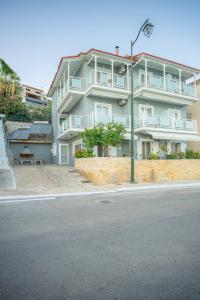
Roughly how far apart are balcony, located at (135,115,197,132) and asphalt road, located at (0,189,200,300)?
12.7 m

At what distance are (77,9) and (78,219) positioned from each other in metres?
19.0

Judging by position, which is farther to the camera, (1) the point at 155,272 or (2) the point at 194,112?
(2) the point at 194,112

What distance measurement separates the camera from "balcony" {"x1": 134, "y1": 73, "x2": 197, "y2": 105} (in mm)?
17703

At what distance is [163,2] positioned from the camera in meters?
14.1

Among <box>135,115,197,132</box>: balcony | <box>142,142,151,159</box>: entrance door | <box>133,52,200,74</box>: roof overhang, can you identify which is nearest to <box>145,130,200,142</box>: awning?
<box>135,115,197,132</box>: balcony

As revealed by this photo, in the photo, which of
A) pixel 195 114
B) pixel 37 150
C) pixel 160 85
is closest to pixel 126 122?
pixel 160 85

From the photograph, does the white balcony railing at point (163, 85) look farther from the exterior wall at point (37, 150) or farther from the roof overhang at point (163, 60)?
the exterior wall at point (37, 150)

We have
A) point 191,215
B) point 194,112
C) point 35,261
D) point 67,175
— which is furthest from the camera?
point 194,112

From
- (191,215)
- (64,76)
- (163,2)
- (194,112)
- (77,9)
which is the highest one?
(77,9)

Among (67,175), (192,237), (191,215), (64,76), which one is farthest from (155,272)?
(64,76)

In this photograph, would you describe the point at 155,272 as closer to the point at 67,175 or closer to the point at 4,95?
the point at 67,175

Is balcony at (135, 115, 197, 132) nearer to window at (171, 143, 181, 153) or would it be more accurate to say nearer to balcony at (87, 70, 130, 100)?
window at (171, 143, 181, 153)

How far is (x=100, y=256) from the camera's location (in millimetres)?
2957

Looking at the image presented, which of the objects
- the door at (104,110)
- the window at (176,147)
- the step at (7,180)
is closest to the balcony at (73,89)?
the door at (104,110)
